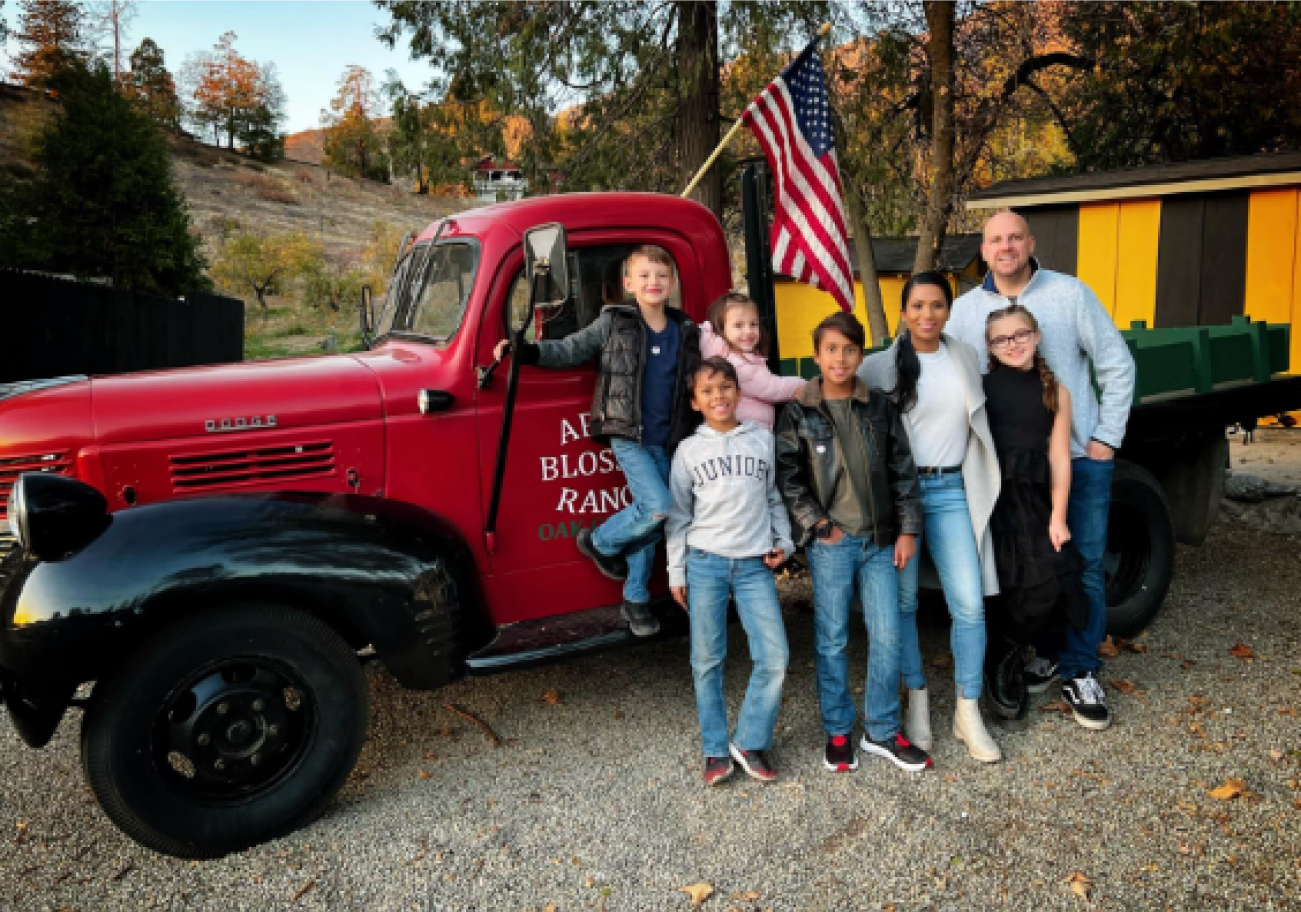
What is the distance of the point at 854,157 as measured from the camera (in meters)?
14.0

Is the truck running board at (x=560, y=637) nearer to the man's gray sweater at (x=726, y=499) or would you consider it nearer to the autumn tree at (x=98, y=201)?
the man's gray sweater at (x=726, y=499)

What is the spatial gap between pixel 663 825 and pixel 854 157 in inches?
480

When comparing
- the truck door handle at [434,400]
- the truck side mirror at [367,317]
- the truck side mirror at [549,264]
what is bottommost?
A: the truck door handle at [434,400]

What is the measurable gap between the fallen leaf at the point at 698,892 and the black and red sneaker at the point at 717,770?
0.58 m

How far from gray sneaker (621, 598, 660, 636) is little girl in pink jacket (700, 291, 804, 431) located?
825 mm

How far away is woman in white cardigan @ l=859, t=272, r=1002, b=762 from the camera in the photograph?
3.76 m

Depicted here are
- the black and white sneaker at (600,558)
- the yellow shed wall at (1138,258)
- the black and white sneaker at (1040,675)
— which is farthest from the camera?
the yellow shed wall at (1138,258)

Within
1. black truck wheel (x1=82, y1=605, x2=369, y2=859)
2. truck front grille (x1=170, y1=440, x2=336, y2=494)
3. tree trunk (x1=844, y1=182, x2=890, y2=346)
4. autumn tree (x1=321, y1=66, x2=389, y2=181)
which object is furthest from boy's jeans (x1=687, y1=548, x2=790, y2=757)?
autumn tree (x1=321, y1=66, x2=389, y2=181)

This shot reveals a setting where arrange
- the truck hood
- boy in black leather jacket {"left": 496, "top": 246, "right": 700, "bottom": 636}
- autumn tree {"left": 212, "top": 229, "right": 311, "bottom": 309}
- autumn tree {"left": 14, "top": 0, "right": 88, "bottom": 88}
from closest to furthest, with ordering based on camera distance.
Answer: the truck hood, boy in black leather jacket {"left": 496, "top": 246, "right": 700, "bottom": 636}, autumn tree {"left": 212, "top": 229, "right": 311, "bottom": 309}, autumn tree {"left": 14, "top": 0, "right": 88, "bottom": 88}

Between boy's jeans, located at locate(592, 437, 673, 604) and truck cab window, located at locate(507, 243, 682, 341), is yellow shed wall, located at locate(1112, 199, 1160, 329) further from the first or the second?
boy's jeans, located at locate(592, 437, 673, 604)

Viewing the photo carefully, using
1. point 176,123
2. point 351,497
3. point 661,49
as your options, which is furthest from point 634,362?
point 176,123

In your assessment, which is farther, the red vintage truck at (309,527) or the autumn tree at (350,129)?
the autumn tree at (350,129)

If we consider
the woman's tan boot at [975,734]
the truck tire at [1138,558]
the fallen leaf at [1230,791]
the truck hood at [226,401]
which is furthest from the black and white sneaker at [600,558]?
the truck tire at [1138,558]

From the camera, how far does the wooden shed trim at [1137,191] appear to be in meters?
10.9
